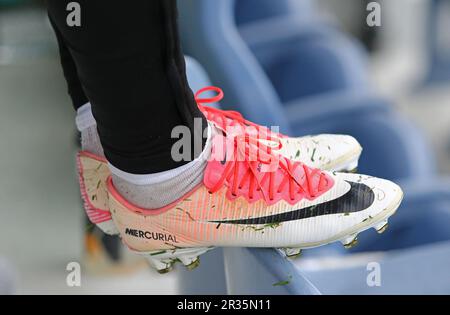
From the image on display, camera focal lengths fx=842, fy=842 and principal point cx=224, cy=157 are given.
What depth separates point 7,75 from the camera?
5.18ft

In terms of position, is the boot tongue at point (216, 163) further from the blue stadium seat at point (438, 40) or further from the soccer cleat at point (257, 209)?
the blue stadium seat at point (438, 40)

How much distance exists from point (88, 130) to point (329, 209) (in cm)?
24

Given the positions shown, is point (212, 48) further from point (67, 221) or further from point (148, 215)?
point (67, 221)

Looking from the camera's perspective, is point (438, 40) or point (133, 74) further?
point (438, 40)

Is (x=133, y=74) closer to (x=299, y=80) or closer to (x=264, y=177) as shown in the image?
(x=264, y=177)

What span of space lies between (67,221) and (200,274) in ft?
2.78

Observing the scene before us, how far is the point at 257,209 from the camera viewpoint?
0.74 meters

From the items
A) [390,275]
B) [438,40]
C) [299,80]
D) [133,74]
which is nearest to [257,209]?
[133,74]

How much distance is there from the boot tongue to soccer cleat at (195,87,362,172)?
6cm

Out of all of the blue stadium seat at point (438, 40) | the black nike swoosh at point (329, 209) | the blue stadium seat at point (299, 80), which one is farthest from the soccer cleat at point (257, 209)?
the blue stadium seat at point (438, 40)

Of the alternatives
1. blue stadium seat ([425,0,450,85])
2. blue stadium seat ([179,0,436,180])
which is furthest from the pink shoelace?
blue stadium seat ([425,0,450,85])

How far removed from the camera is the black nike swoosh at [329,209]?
734 mm

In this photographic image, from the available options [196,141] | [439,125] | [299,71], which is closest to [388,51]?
[439,125]

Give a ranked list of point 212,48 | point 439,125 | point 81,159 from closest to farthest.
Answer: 1. point 81,159
2. point 212,48
3. point 439,125
